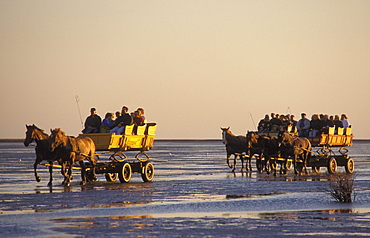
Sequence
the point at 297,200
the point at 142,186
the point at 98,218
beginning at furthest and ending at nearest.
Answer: the point at 142,186 < the point at 297,200 < the point at 98,218

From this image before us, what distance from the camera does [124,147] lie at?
25.7 m

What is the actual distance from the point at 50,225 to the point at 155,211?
305cm

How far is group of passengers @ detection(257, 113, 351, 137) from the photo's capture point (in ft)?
116

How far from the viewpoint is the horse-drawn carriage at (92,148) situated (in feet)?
78.9

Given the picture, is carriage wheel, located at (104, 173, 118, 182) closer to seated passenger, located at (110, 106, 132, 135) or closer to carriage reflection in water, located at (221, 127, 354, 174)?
seated passenger, located at (110, 106, 132, 135)

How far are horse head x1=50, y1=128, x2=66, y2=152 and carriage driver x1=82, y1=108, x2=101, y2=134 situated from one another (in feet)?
6.63

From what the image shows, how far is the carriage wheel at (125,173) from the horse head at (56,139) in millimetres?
2621

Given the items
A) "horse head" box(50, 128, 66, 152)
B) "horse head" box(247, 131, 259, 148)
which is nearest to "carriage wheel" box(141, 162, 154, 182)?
"horse head" box(50, 128, 66, 152)

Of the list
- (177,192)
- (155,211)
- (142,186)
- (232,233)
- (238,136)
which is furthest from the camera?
(238,136)

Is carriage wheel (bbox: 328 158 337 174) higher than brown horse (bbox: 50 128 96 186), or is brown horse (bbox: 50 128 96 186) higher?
brown horse (bbox: 50 128 96 186)

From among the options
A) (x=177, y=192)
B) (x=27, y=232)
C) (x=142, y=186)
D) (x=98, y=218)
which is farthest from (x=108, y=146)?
(x=27, y=232)

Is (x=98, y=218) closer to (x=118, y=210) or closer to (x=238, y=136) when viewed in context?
(x=118, y=210)

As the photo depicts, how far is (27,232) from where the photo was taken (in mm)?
13125

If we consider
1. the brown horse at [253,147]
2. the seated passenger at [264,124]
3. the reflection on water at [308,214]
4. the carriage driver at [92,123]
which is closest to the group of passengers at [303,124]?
the seated passenger at [264,124]
